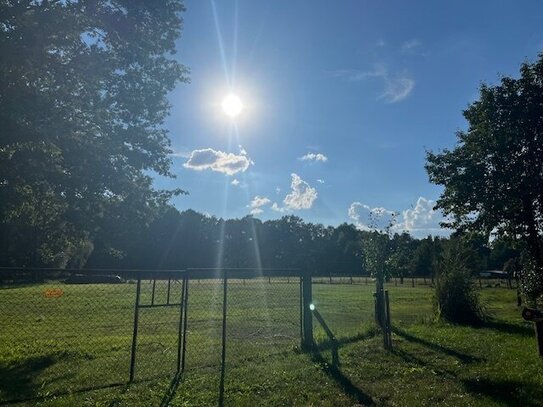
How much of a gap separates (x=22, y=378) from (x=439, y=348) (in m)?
8.71

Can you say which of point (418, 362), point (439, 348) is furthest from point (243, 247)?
point (418, 362)

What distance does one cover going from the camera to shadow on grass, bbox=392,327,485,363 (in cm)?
955

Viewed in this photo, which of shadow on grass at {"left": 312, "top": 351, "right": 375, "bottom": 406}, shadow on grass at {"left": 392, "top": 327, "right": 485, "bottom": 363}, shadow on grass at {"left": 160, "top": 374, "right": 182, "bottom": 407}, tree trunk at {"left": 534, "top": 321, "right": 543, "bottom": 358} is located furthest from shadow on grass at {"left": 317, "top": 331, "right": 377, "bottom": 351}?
tree trunk at {"left": 534, "top": 321, "right": 543, "bottom": 358}

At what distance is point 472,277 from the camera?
17.4m

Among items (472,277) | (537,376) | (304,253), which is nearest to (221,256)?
(304,253)

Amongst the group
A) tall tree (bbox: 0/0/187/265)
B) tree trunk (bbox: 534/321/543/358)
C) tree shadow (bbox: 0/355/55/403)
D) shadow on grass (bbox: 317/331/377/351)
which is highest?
tall tree (bbox: 0/0/187/265)

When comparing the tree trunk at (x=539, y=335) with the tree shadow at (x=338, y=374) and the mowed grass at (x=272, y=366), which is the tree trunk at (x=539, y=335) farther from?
the tree shadow at (x=338, y=374)

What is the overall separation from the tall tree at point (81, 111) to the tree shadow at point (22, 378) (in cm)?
530

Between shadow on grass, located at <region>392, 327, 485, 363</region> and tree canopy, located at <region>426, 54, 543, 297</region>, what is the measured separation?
29.8 feet

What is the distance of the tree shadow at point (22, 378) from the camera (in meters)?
7.08

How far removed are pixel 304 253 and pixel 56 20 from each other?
12424 cm

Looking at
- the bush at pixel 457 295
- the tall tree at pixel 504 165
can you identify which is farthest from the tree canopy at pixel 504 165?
the bush at pixel 457 295

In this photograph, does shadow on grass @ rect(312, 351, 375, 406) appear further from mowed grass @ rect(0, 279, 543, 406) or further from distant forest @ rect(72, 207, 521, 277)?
distant forest @ rect(72, 207, 521, 277)

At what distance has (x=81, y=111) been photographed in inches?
551
